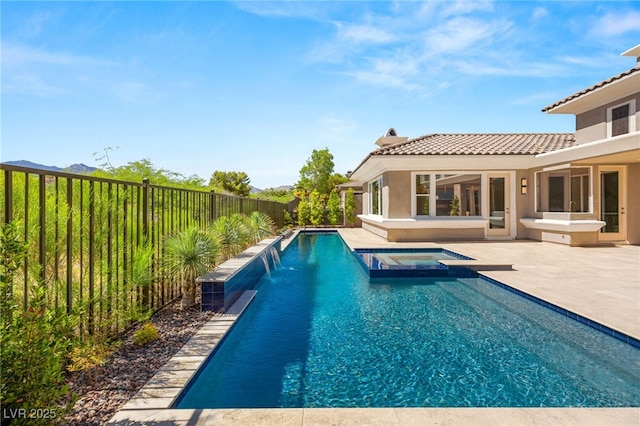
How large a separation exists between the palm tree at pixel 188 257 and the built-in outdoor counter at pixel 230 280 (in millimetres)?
238

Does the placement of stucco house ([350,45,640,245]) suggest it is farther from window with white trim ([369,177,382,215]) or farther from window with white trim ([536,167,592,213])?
window with white trim ([369,177,382,215])

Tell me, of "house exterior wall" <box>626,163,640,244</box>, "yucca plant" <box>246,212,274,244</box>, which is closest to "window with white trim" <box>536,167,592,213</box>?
"house exterior wall" <box>626,163,640,244</box>

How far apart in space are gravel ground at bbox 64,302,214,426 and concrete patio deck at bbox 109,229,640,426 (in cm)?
14

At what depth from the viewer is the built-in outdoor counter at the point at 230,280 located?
5395mm

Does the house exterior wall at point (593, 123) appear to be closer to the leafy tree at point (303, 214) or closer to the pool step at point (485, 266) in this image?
the pool step at point (485, 266)

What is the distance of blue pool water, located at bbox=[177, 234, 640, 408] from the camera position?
3.22 metres

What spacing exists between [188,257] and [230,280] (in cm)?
81

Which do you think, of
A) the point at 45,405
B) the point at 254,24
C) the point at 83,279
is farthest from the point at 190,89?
the point at 45,405

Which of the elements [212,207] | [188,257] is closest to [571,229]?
[212,207]

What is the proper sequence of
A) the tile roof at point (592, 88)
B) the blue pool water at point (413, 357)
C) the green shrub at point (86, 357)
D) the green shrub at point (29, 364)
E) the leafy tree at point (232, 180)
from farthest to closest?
1. the leafy tree at point (232, 180)
2. the tile roof at point (592, 88)
3. the blue pool water at point (413, 357)
4. the green shrub at point (86, 357)
5. the green shrub at point (29, 364)

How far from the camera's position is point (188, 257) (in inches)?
215

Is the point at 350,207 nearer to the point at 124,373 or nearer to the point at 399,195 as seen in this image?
the point at 399,195

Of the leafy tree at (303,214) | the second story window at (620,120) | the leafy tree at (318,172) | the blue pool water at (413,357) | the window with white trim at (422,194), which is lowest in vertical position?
the blue pool water at (413,357)

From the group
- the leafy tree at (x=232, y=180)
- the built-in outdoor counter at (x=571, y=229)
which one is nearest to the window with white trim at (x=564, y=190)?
the built-in outdoor counter at (x=571, y=229)
